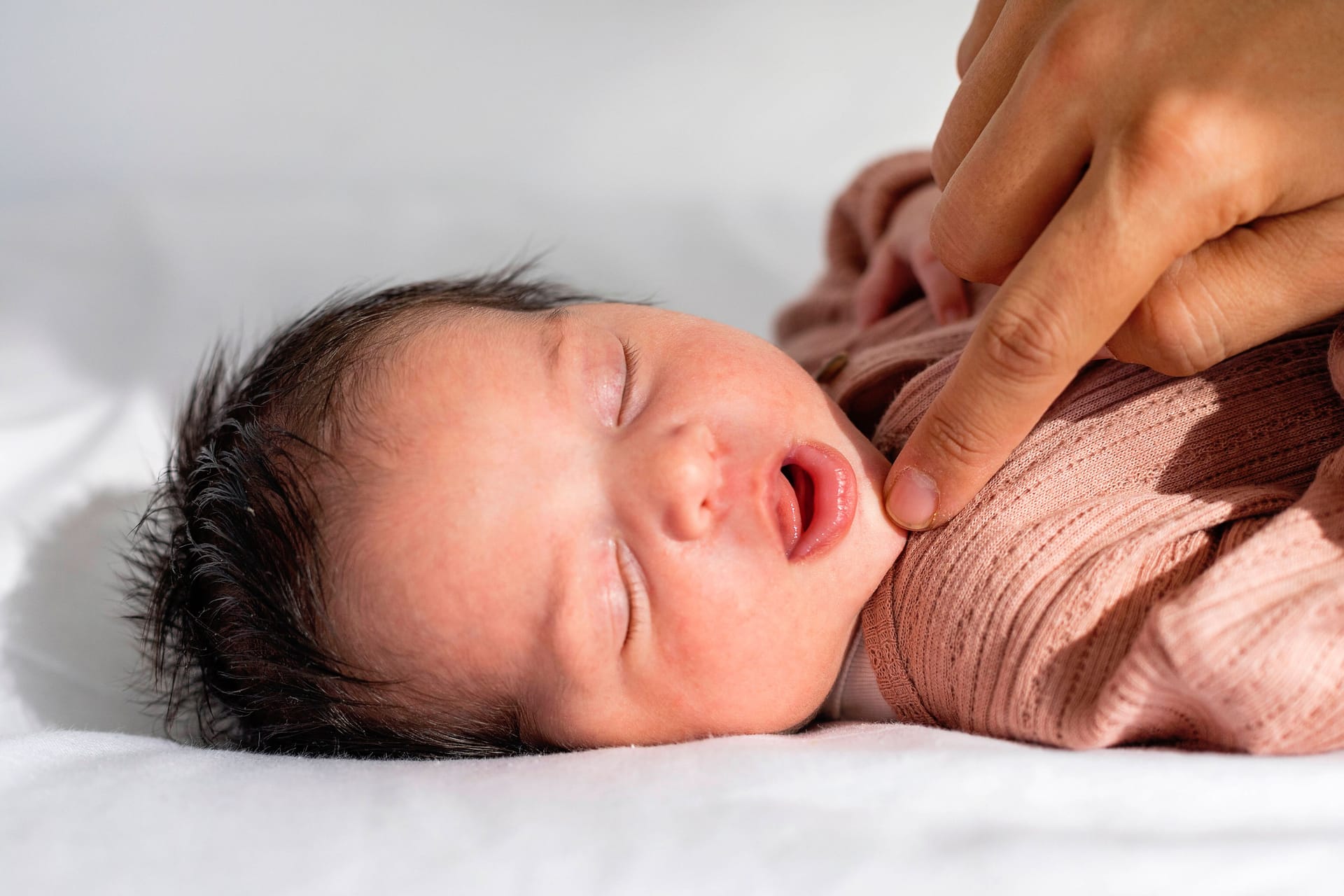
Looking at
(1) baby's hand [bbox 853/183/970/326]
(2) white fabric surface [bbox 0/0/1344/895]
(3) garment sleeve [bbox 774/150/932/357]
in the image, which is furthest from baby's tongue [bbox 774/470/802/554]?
(3) garment sleeve [bbox 774/150/932/357]

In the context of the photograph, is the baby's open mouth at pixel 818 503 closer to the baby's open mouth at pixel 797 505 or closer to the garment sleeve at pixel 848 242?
the baby's open mouth at pixel 797 505

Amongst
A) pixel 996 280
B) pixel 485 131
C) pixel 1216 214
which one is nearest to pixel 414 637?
pixel 996 280

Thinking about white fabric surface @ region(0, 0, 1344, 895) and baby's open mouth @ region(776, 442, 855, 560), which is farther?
baby's open mouth @ region(776, 442, 855, 560)

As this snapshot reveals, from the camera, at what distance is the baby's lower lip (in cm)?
107

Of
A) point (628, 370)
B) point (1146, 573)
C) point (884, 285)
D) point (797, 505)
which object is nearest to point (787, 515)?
point (797, 505)

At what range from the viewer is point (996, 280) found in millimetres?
1031

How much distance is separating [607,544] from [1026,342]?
17.3 inches

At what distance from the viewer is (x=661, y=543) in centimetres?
104

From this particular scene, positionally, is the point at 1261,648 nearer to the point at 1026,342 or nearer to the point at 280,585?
the point at 1026,342

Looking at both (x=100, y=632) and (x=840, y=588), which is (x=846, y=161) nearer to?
(x=840, y=588)

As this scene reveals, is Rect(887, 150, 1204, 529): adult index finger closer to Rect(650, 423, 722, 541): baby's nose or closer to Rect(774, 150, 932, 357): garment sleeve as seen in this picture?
Rect(650, 423, 722, 541): baby's nose

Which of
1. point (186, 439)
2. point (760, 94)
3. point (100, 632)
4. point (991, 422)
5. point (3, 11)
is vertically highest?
point (3, 11)

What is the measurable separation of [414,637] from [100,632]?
607 millimetres

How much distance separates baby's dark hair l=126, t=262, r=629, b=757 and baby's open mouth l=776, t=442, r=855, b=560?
34cm
